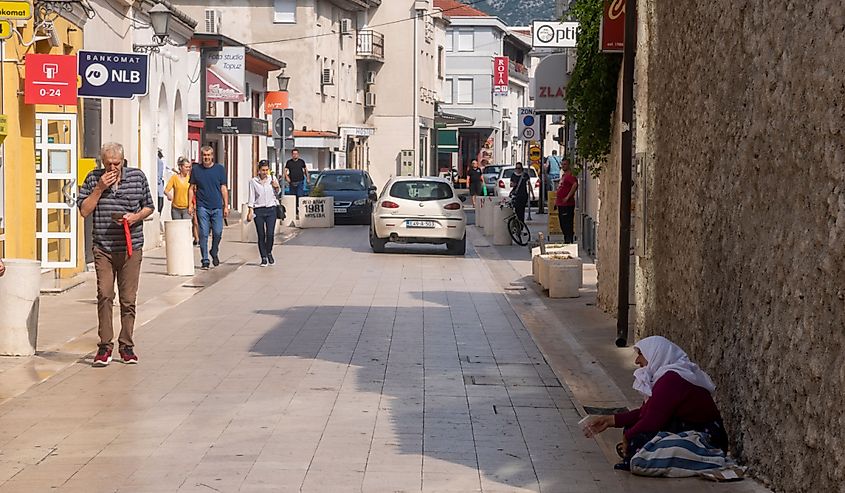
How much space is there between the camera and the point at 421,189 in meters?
28.8

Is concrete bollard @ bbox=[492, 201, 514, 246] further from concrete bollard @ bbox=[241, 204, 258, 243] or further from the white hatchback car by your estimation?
concrete bollard @ bbox=[241, 204, 258, 243]

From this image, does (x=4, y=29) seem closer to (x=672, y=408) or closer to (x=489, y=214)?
(x=672, y=408)

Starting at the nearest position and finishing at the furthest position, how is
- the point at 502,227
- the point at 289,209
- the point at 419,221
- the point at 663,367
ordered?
1. the point at 663,367
2. the point at 419,221
3. the point at 502,227
4. the point at 289,209

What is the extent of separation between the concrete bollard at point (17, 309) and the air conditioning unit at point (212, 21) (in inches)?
1910

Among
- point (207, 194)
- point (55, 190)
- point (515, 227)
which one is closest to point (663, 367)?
point (55, 190)

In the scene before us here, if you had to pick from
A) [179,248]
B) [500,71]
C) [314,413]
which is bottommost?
[314,413]

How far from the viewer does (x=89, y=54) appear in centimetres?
1966

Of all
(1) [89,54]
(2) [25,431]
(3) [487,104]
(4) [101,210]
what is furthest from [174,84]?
(3) [487,104]

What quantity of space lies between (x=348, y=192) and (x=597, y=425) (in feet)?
107

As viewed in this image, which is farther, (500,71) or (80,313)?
(500,71)

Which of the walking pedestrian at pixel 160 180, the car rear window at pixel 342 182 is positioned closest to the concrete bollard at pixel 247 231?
the walking pedestrian at pixel 160 180

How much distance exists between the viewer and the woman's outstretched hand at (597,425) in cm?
849

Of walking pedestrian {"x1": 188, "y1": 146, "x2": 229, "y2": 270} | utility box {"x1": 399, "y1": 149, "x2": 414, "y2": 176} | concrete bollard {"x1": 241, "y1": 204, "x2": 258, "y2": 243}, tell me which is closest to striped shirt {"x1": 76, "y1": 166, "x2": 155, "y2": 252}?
walking pedestrian {"x1": 188, "y1": 146, "x2": 229, "y2": 270}

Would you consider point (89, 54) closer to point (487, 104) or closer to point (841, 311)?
point (841, 311)
